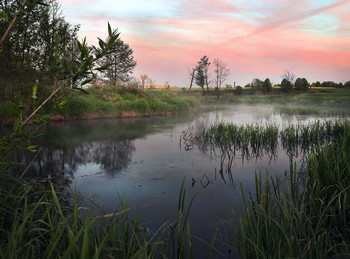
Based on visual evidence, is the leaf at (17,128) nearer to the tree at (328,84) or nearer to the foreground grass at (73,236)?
the foreground grass at (73,236)

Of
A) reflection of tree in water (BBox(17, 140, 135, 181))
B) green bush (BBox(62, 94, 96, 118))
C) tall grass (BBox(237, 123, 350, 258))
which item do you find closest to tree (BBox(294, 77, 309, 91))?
green bush (BBox(62, 94, 96, 118))

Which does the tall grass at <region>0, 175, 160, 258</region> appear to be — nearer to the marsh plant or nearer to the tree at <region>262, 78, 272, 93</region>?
the marsh plant

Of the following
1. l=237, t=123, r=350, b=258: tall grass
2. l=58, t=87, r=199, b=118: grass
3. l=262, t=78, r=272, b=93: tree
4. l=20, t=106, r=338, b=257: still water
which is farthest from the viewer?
l=262, t=78, r=272, b=93: tree

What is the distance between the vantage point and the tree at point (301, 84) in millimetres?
50500

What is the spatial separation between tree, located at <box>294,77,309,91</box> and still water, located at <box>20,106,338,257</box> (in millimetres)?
47574

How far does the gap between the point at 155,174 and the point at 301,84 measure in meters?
52.2

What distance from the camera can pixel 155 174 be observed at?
241 inches

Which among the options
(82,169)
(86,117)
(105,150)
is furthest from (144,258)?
(86,117)

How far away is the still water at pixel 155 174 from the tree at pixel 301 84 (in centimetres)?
4757

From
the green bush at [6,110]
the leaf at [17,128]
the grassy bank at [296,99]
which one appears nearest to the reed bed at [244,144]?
the leaf at [17,128]

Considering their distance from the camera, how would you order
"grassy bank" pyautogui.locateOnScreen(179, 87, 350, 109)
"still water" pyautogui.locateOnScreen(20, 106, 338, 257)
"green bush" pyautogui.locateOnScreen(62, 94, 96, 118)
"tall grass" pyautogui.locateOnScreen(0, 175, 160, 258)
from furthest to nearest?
"grassy bank" pyautogui.locateOnScreen(179, 87, 350, 109)
"green bush" pyautogui.locateOnScreen(62, 94, 96, 118)
"still water" pyautogui.locateOnScreen(20, 106, 338, 257)
"tall grass" pyautogui.locateOnScreen(0, 175, 160, 258)

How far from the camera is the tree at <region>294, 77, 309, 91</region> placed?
166 feet

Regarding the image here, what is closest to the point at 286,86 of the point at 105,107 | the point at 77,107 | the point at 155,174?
the point at 105,107

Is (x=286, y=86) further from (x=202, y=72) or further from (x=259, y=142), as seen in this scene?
(x=259, y=142)
